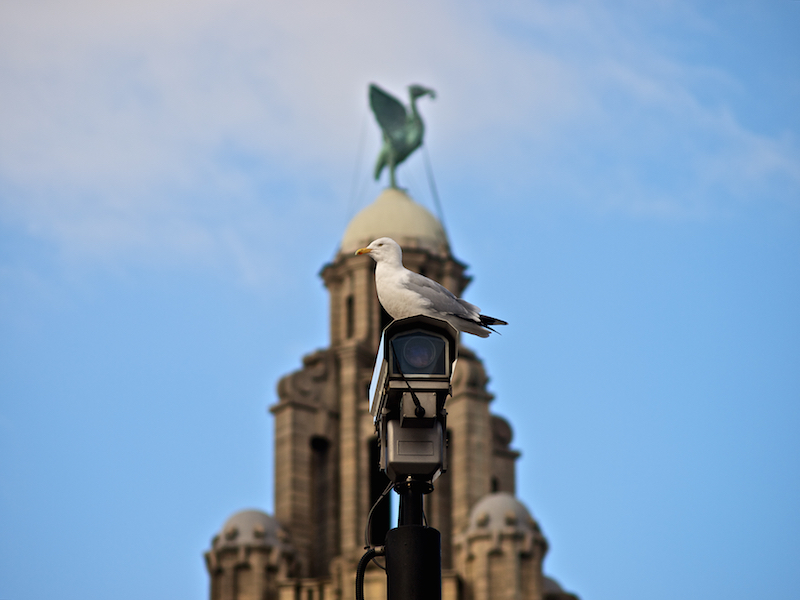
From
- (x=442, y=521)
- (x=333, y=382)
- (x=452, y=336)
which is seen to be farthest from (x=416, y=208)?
(x=452, y=336)

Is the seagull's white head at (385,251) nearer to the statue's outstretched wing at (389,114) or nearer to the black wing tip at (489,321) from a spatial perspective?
the black wing tip at (489,321)

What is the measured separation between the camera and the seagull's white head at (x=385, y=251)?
1786 cm

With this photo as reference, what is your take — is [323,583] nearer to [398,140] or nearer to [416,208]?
[416,208]

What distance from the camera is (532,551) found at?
4459cm

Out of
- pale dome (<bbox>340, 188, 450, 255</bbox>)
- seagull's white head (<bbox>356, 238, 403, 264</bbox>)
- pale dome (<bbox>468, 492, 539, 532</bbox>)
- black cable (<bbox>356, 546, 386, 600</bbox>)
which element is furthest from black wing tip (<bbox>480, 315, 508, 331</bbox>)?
pale dome (<bbox>340, 188, 450, 255</bbox>)

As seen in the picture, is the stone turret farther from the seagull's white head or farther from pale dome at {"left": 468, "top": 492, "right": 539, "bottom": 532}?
the seagull's white head

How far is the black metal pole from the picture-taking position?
11.2m

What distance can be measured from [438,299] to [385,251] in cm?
199

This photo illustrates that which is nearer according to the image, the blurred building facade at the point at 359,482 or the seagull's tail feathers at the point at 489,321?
the seagull's tail feathers at the point at 489,321

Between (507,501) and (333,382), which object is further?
(333,382)

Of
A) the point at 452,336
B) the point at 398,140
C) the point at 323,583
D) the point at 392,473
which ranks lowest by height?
the point at 392,473

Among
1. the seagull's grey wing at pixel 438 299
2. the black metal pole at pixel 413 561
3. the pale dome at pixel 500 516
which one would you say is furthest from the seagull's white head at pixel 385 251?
the pale dome at pixel 500 516

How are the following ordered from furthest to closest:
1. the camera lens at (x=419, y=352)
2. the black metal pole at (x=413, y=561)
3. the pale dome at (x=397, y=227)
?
the pale dome at (x=397, y=227) < the camera lens at (x=419, y=352) < the black metal pole at (x=413, y=561)

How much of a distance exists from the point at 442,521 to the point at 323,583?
4.01 metres
